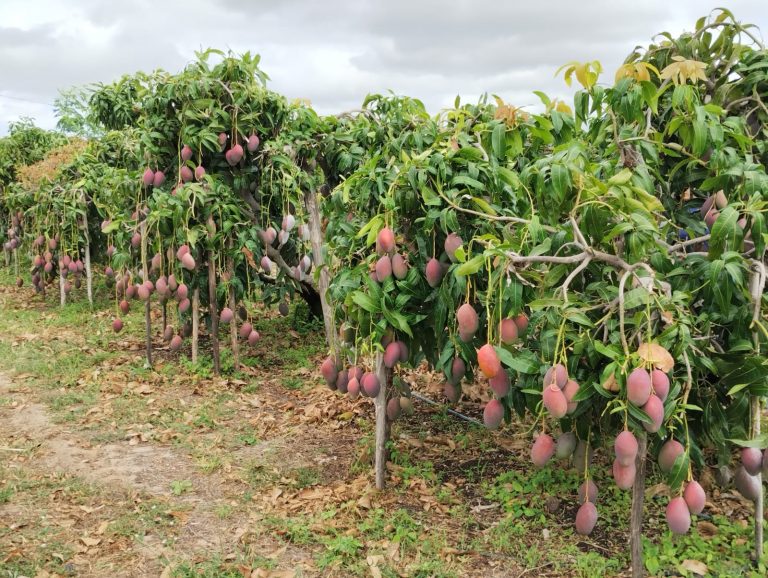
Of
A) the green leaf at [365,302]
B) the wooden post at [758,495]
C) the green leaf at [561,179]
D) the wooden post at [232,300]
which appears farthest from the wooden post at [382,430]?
the wooden post at [232,300]

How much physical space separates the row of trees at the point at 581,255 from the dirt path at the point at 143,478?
0.81 meters

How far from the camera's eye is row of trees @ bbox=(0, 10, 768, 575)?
191 centimetres

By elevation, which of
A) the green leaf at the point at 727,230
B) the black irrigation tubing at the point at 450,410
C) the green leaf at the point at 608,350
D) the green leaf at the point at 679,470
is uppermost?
the green leaf at the point at 727,230

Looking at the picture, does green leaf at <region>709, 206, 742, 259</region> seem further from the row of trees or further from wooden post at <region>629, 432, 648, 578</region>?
wooden post at <region>629, 432, 648, 578</region>

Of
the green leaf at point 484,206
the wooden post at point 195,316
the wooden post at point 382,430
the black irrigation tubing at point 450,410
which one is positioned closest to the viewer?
the green leaf at point 484,206

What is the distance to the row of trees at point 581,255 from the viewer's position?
75.3 inches

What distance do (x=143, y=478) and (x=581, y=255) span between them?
2.70 m

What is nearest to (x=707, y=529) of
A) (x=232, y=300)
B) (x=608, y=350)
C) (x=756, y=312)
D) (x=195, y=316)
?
(x=756, y=312)

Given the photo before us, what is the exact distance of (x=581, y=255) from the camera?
207 cm

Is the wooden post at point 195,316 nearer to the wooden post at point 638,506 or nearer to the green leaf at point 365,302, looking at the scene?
the green leaf at point 365,302

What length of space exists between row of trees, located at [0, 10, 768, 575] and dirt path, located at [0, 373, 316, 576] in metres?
0.81

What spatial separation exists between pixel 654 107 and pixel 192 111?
12.0 feet

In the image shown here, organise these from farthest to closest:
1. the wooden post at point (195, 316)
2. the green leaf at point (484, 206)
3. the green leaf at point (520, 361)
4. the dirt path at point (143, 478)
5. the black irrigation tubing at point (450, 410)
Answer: the wooden post at point (195, 316) → the black irrigation tubing at point (450, 410) → the dirt path at point (143, 478) → the green leaf at point (484, 206) → the green leaf at point (520, 361)

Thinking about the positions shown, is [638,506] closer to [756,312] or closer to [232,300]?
[756,312]
